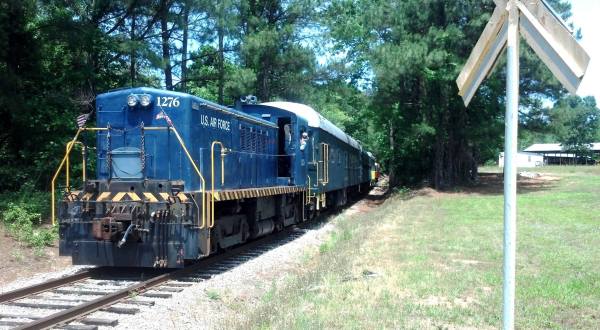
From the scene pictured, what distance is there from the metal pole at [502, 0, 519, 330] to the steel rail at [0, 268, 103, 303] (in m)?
7.07

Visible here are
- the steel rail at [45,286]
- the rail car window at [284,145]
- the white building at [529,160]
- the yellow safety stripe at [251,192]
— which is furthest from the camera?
the white building at [529,160]

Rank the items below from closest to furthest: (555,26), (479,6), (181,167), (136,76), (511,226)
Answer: (555,26), (511,226), (181,167), (136,76), (479,6)

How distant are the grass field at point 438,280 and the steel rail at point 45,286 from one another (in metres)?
3.49

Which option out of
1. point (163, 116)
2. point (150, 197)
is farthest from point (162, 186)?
point (163, 116)

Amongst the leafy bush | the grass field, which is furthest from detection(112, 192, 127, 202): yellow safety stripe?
the leafy bush

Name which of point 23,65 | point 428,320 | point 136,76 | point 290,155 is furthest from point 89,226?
point 136,76

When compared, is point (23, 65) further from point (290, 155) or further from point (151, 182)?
point (151, 182)

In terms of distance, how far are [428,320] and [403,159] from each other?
3405cm

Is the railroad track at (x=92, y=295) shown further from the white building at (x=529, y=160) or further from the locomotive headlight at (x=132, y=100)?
the white building at (x=529, y=160)

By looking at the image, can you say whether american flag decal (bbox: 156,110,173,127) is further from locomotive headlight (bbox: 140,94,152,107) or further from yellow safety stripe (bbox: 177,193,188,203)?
yellow safety stripe (bbox: 177,193,188,203)

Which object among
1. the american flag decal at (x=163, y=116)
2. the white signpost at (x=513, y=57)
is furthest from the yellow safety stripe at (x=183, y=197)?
the white signpost at (x=513, y=57)

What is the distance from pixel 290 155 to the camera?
16.1m

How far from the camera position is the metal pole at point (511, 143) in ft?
11.4

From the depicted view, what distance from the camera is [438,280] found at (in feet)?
27.2
